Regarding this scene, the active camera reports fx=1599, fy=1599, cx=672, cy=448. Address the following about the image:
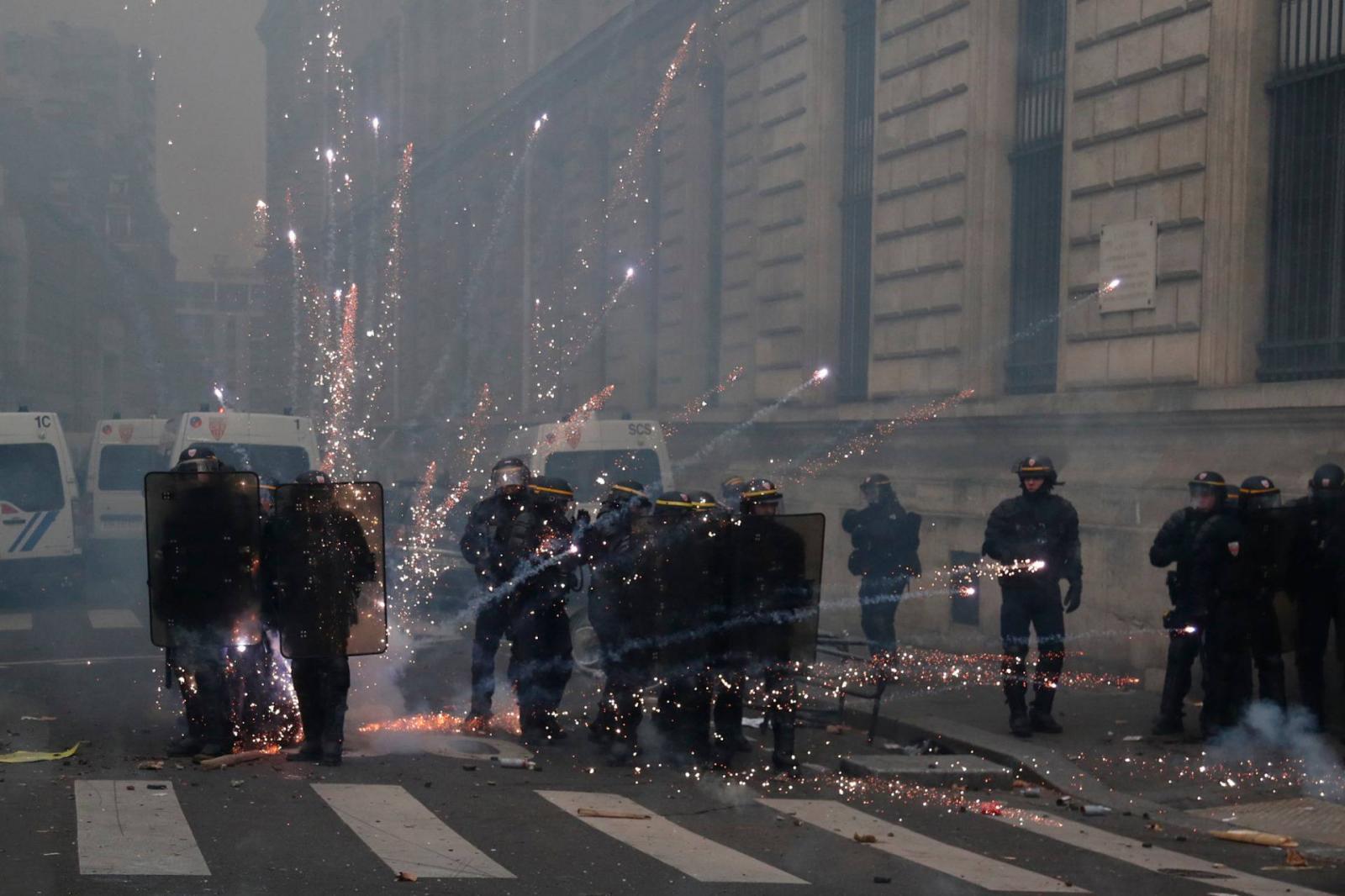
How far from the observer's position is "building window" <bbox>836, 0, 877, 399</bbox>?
1966 centimetres

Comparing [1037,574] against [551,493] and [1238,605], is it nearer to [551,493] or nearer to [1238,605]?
[1238,605]

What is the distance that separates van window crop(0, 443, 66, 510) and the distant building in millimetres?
49692

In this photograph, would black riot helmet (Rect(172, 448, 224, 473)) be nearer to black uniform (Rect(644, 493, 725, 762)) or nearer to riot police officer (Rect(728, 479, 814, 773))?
black uniform (Rect(644, 493, 725, 762))

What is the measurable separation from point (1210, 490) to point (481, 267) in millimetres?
30680

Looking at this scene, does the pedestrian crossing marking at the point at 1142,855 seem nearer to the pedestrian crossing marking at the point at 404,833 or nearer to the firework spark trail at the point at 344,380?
the pedestrian crossing marking at the point at 404,833

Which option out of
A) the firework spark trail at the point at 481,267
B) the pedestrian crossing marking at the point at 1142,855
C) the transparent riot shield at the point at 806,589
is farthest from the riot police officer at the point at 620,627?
the firework spark trail at the point at 481,267

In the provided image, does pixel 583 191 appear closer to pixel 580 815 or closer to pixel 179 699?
pixel 179 699

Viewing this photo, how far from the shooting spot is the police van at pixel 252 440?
18.3m

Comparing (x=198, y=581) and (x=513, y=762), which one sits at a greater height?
(x=198, y=581)

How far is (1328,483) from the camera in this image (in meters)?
10.2

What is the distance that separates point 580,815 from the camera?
7832mm

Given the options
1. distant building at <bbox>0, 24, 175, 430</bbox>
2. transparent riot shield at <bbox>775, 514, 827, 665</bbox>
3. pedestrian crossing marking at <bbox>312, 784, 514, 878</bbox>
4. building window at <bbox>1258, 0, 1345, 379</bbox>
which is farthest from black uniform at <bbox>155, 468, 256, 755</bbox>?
distant building at <bbox>0, 24, 175, 430</bbox>

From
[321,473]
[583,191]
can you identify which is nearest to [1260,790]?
[321,473]

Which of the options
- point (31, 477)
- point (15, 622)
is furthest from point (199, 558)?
point (31, 477)
